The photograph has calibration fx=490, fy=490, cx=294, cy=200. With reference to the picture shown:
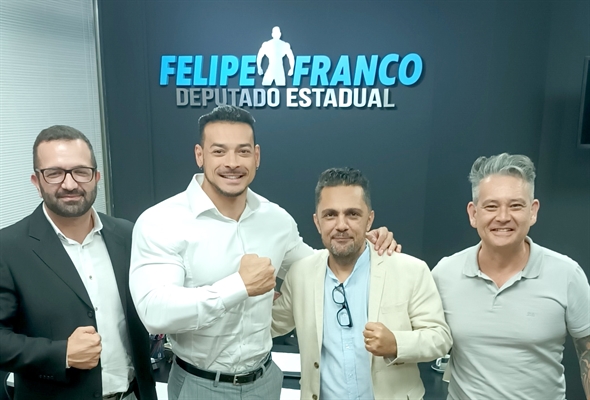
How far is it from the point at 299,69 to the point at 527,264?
8.73 feet

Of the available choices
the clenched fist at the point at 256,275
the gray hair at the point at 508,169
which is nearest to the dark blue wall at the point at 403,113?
the gray hair at the point at 508,169

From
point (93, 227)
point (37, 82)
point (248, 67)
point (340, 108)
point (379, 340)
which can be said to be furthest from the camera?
point (248, 67)

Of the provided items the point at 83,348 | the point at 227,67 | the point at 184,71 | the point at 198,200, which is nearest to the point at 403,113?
the point at 227,67

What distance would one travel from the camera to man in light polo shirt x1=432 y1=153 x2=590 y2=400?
75.4 inches

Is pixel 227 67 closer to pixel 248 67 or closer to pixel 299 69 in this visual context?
pixel 248 67

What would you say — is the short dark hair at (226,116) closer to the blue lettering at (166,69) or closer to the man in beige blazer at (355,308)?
the man in beige blazer at (355,308)

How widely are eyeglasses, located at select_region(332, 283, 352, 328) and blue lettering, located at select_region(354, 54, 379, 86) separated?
2388 millimetres

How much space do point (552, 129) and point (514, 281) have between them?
2.23 meters

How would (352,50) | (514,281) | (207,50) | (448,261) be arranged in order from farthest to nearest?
(207,50) < (352,50) < (448,261) < (514,281)

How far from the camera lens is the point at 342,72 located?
400 cm

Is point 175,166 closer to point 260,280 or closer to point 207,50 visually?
point 207,50

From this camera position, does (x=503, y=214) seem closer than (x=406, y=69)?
Yes

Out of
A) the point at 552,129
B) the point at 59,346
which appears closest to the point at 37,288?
the point at 59,346

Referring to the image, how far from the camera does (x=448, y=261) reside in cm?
212
